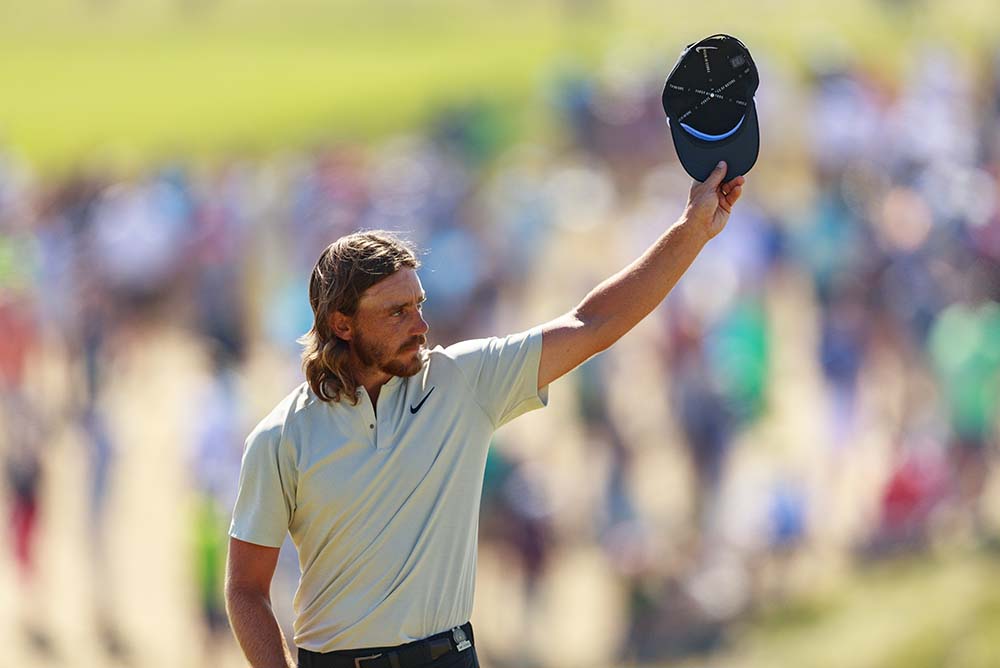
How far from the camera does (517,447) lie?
1129 cm

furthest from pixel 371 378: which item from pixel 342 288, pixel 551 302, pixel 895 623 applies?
pixel 551 302

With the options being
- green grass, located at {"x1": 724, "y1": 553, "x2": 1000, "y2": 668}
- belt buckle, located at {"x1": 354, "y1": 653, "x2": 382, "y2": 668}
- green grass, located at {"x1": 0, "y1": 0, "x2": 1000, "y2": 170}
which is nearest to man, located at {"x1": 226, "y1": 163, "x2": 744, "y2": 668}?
belt buckle, located at {"x1": 354, "y1": 653, "x2": 382, "y2": 668}

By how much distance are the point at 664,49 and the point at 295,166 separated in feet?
12.3

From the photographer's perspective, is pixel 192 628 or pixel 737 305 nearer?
pixel 192 628

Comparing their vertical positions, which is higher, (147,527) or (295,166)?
(295,166)

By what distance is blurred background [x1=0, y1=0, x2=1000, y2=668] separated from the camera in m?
10.5

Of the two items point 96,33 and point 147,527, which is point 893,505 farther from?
point 96,33

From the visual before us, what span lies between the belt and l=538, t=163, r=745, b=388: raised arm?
486 mm

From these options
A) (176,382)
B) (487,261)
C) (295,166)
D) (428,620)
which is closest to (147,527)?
(176,382)

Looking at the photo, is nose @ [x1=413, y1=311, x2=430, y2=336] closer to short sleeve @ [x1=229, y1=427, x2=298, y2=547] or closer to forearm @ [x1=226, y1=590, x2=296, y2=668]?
short sleeve @ [x1=229, y1=427, x2=298, y2=547]

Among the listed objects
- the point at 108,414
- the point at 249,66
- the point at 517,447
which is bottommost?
the point at 517,447

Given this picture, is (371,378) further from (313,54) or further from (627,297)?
(313,54)

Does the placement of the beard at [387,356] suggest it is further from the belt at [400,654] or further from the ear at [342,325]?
the belt at [400,654]

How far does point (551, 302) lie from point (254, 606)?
11440mm
